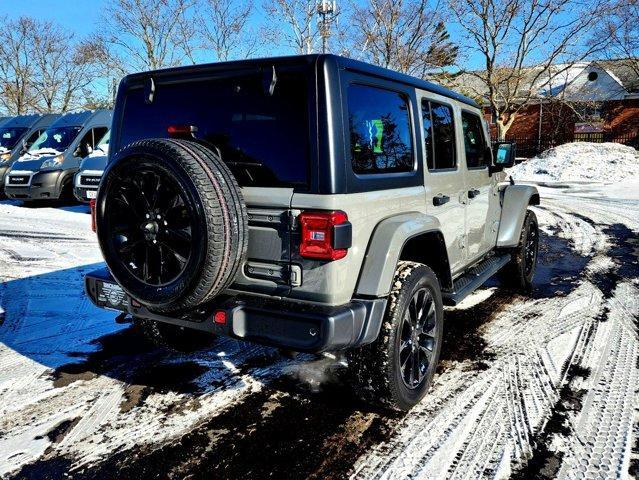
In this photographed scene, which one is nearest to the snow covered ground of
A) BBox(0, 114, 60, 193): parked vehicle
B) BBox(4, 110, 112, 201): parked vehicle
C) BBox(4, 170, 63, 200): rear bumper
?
BBox(4, 170, 63, 200): rear bumper

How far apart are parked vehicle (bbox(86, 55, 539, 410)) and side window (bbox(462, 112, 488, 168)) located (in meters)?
1.21

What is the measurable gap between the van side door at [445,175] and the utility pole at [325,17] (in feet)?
76.1

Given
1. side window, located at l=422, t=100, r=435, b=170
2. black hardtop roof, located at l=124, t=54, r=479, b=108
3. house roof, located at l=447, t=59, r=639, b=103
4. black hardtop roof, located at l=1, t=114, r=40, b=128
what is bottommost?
side window, located at l=422, t=100, r=435, b=170

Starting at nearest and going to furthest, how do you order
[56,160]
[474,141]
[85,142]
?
1. [474,141]
2. [56,160]
3. [85,142]

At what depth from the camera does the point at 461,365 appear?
3.79 meters

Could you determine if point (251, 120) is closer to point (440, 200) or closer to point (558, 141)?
point (440, 200)

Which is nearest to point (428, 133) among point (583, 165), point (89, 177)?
point (89, 177)

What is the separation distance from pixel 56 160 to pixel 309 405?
1183cm

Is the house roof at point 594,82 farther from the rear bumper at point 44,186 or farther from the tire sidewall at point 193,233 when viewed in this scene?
the tire sidewall at point 193,233

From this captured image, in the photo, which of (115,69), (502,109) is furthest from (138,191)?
(115,69)

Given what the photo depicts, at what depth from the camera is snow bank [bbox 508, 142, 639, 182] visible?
20.1 m

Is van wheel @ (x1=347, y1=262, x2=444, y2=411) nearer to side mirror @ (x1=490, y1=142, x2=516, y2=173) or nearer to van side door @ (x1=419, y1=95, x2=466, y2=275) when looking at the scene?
van side door @ (x1=419, y1=95, x2=466, y2=275)

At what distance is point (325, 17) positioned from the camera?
26.2m

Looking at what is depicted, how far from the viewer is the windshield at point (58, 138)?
43.8 ft
